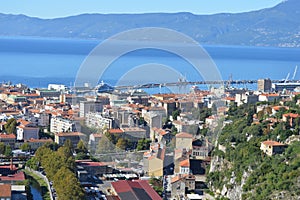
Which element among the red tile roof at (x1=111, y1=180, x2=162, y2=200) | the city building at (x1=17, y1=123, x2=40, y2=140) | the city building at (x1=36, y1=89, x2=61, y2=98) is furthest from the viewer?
the city building at (x1=36, y1=89, x2=61, y2=98)

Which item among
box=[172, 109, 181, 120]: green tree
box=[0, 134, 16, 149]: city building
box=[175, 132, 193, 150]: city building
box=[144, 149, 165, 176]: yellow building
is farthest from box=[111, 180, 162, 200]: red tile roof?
box=[172, 109, 181, 120]: green tree

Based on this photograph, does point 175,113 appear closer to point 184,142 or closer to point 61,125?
point 61,125

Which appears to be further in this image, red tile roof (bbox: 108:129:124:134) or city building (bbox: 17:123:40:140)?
city building (bbox: 17:123:40:140)

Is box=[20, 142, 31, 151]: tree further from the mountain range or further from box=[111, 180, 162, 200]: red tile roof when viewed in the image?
the mountain range

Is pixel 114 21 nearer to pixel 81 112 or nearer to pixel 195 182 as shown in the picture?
pixel 81 112

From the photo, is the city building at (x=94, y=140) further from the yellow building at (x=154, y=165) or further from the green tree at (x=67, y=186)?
the green tree at (x=67, y=186)

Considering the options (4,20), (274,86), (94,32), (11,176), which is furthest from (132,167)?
(4,20)

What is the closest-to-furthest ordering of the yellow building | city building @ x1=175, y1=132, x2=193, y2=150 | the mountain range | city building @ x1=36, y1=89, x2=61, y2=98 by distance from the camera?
the yellow building → city building @ x1=175, y1=132, x2=193, y2=150 → city building @ x1=36, y1=89, x2=61, y2=98 → the mountain range
